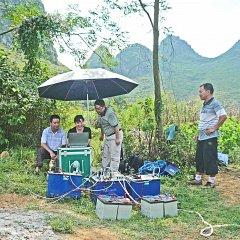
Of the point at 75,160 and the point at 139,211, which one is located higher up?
the point at 75,160

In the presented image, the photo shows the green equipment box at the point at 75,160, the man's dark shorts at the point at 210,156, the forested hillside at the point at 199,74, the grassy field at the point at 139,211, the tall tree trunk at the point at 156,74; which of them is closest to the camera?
the grassy field at the point at 139,211

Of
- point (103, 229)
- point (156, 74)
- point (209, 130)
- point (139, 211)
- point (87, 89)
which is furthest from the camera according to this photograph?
point (156, 74)

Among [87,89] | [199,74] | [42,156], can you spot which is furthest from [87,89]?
[199,74]

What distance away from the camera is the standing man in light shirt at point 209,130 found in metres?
5.91

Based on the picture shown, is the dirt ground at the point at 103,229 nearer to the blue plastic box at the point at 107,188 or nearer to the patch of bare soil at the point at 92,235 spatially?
the patch of bare soil at the point at 92,235

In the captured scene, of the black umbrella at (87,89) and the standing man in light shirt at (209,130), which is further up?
the black umbrella at (87,89)

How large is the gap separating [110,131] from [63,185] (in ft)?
4.46

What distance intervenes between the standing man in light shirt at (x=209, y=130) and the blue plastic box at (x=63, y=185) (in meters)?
2.09

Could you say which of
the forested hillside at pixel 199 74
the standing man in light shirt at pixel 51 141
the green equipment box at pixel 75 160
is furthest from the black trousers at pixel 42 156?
the forested hillside at pixel 199 74

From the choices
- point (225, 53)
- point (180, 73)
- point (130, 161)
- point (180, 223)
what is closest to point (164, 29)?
point (130, 161)

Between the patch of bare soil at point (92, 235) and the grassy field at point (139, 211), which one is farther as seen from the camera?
the grassy field at point (139, 211)

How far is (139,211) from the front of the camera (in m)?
4.75

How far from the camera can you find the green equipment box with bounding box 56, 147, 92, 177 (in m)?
5.66

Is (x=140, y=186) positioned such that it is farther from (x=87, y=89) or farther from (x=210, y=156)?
(x=87, y=89)
